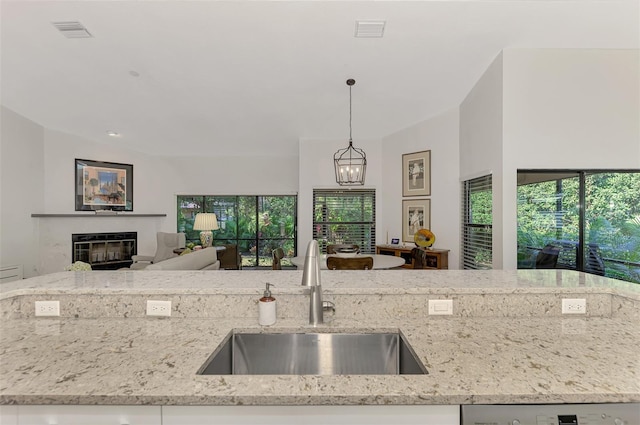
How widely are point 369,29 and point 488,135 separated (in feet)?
5.91

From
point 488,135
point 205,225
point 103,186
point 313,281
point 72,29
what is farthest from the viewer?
point 103,186

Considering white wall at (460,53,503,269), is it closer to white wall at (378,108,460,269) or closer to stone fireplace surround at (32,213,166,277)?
white wall at (378,108,460,269)

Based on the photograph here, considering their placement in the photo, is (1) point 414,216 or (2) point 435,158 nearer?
(2) point 435,158

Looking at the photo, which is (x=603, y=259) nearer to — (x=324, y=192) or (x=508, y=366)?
(x=508, y=366)

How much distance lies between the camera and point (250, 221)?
6.91 meters

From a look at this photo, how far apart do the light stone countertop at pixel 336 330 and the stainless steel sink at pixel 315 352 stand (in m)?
0.04

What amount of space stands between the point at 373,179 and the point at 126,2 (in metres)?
4.12

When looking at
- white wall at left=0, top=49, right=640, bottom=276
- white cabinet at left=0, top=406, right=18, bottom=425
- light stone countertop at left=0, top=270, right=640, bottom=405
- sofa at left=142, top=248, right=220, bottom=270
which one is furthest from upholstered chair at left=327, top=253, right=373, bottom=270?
white cabinet at left=0, top=406, right=18, bottom=425

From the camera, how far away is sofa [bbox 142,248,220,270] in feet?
9.54

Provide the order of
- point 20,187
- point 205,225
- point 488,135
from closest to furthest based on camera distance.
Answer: point 488,135
point 20,187
point 205,225

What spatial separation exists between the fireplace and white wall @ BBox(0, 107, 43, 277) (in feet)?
1.94

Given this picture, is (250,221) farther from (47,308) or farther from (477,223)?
(47,308)

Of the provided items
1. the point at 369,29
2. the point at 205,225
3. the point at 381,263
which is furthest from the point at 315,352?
the point at 205,225

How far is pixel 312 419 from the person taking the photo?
82cm
